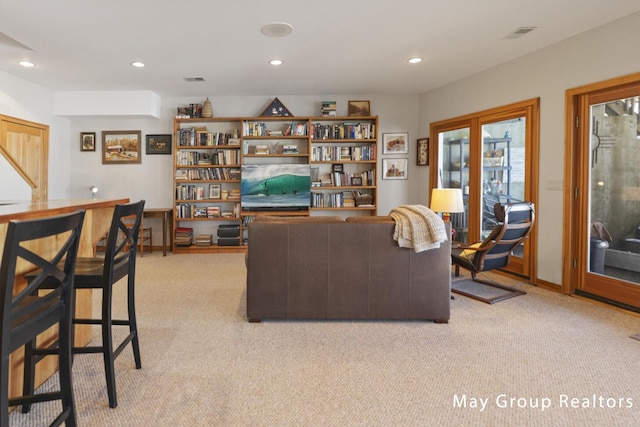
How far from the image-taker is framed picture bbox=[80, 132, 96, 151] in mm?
6059

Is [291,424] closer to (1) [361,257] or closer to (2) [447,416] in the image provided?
(2) [447,416]

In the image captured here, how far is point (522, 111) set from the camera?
4.21 meters

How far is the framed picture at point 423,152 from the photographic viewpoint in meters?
5.85

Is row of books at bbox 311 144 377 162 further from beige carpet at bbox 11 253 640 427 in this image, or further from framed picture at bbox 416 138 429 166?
beige carpet at bbox 11 253 640 427

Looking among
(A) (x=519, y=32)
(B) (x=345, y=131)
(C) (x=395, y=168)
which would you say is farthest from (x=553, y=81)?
(B) (x=345, y=131)

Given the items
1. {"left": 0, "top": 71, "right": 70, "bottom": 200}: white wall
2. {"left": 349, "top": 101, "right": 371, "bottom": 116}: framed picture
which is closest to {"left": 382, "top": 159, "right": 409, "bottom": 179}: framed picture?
{"left": 349, "top": 101, "right": 371, "bottom": 116}: framed picture

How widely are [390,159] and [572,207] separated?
2942mm

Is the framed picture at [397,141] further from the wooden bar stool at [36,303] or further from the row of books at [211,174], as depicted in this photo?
the wooden bar stool at [36,303]

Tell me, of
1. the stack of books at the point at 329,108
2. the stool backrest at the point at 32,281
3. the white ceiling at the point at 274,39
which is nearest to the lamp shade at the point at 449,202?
the white ceiling at the point at 274,39

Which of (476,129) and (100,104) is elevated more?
(100,104)

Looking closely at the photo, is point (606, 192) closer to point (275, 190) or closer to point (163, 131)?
point (275, 190)

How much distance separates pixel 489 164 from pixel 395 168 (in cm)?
167

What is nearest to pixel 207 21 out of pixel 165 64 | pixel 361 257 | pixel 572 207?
pixel 165 64

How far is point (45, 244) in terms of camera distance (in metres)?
1.96
